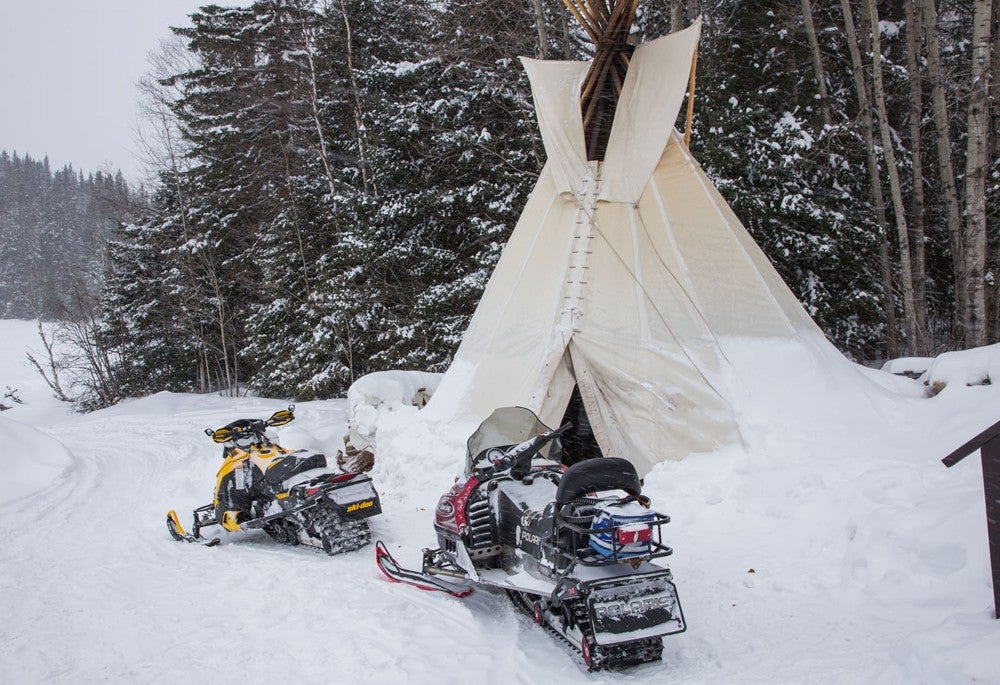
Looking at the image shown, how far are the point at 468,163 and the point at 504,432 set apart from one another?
9.79m

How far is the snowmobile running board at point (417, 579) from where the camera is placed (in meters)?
4.45

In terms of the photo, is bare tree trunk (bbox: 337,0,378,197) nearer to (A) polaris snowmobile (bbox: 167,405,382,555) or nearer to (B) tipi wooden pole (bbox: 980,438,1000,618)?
(A) polaris snowmobile (bbox: 167,405,382,555)

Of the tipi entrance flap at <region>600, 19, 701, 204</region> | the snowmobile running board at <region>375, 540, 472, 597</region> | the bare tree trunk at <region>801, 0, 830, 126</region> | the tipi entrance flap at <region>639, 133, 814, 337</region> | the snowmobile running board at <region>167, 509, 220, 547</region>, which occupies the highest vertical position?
the bare tree trunk at <region>801, 0, 830, 126</region>

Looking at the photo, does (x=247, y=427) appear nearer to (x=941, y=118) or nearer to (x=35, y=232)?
(x=941, y=118)

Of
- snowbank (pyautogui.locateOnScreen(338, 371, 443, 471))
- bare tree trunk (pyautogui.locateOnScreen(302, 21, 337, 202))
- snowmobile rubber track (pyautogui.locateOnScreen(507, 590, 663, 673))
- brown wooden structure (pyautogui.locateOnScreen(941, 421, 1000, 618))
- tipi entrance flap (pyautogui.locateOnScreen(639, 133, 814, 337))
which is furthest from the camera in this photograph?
bare tree trunk (pyautogui.locateOnScreen(302, 21, 337, 202))

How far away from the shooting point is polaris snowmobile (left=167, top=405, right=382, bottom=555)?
5527mm

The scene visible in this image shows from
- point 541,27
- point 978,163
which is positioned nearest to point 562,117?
point 541,27

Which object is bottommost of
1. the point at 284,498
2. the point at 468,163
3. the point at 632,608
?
the point at 284,498

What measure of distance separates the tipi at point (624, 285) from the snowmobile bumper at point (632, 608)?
3225mm

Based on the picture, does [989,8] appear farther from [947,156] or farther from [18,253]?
[18,253]

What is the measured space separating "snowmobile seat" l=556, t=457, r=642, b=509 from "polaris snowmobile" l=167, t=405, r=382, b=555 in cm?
275

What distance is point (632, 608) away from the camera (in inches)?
124

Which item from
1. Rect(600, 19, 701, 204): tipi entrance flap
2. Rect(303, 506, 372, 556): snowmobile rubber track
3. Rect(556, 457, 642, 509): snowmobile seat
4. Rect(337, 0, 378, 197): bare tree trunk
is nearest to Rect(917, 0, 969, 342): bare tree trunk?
Rect(600, 19, 701, 204): tipi entrance flap

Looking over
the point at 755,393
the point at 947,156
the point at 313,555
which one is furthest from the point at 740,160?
the point at 313,555
